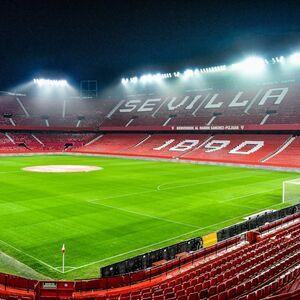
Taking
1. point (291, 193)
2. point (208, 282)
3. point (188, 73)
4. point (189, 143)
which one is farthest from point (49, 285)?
point (188, 73)

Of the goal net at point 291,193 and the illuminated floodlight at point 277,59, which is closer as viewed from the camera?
the goal net at point 291,193

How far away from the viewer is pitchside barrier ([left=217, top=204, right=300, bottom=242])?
1674 centimetres

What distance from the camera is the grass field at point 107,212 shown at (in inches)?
633

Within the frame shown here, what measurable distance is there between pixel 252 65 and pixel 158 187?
4430 cm

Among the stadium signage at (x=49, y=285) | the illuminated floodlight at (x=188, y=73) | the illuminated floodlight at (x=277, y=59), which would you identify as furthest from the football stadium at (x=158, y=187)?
the illuminated floodlight at (x=188, y=73)

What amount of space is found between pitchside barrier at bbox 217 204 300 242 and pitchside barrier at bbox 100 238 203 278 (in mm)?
1817

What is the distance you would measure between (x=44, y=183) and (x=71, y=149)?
141 feet

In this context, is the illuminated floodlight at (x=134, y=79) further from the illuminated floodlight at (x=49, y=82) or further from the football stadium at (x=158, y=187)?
the illuminated floodlight at (x=49, y=82)

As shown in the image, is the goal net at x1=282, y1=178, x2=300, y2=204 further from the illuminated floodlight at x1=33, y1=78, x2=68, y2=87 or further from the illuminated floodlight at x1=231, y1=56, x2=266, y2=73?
the illuminated floodlight at x1=33, y1=78, x2=68, y2=87

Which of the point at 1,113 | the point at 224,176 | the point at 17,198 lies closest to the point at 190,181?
the point at 224,176

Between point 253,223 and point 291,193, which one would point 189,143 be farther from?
point 253,223

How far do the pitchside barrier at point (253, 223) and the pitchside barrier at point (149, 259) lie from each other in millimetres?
1817

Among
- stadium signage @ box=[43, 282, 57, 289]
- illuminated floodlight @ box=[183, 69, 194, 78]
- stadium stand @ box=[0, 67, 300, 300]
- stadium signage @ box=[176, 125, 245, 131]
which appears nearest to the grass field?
stadium stand @ box=[0, 67, 300, 300]

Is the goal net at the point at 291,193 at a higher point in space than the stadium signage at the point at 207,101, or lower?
lower
